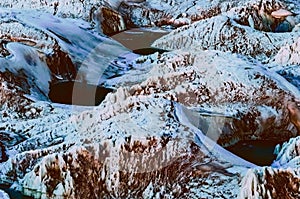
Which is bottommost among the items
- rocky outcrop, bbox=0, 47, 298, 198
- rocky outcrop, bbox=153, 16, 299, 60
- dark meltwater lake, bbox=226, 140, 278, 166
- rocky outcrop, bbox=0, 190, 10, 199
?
rocky outcrop, bbox=153, 16, 299, 60

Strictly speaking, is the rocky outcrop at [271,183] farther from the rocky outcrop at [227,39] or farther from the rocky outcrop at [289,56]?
the rocky outcrop at [227,39]

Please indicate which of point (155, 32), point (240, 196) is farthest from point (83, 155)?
point (155, 32)

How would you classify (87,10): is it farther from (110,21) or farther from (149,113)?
(149,113)

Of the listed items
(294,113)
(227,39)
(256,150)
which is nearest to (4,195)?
(256,150)

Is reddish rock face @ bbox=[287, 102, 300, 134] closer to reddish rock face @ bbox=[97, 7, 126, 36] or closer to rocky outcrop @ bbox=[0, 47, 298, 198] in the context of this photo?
rocky outcrop @ bbox=[0, 47, 298, 198]

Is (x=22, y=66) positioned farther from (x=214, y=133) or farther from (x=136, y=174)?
(x=136, y=174)

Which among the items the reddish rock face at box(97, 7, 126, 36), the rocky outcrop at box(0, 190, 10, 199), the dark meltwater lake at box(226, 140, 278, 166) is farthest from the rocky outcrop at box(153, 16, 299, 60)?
the rocky outcrop at box(0, 190, 10, 199)

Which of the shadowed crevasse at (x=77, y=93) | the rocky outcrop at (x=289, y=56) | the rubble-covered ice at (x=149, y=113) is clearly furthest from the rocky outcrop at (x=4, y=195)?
the rocky outcrop at (x=289, y=56)

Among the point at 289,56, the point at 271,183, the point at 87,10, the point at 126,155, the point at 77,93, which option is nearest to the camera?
the point at 271,183
